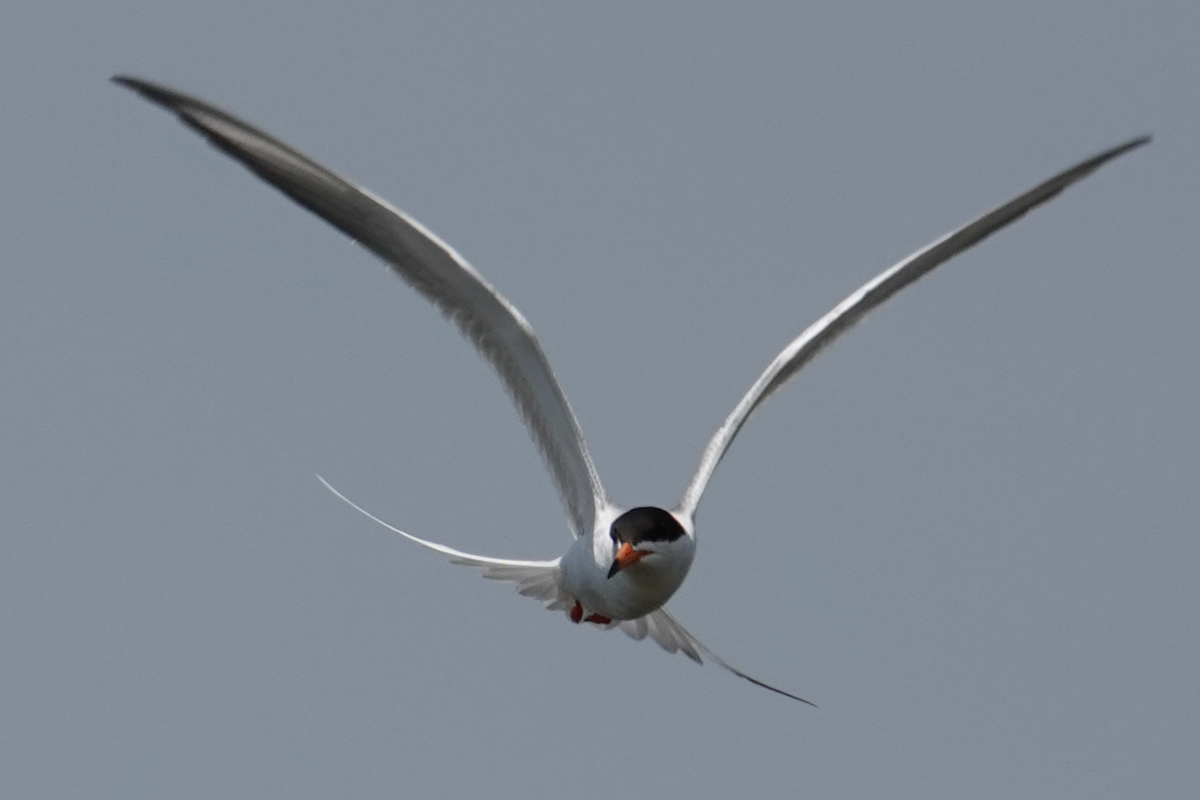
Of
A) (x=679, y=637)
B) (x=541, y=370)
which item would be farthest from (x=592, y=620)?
(x=541, y=370)

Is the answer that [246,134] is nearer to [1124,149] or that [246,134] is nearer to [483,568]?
[483,568]

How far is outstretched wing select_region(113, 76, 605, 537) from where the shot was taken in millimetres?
10867

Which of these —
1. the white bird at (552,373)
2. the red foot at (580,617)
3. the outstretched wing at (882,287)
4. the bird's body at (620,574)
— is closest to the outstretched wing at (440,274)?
the white bird at (552,373)

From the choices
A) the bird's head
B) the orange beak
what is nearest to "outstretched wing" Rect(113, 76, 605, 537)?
the bird's head

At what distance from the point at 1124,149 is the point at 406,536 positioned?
479cm

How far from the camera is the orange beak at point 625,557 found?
38.8 ft

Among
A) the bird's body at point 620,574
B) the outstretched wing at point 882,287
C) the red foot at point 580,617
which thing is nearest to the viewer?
the bird's body at point 620,574

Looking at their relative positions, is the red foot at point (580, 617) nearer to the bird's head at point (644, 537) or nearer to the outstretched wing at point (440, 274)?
the outstretched wing at point (440, 274)

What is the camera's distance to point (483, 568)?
14273 millimetres

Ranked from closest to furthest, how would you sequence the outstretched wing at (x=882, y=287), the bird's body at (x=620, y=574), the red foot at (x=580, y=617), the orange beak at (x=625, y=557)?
the orange beak at (x=625, y=557) < the bird's body at (x=620, y=574) < the outstretched wing at (x=882, y=287) < the red foot at (x=580, y=617)

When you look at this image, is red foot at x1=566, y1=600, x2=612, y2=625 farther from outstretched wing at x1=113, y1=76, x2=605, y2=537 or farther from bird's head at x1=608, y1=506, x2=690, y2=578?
bird's head at x1=608, y1=506, x2=690, y2=578

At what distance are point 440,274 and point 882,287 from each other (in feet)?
9.72

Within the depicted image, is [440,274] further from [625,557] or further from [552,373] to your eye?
[625,557]

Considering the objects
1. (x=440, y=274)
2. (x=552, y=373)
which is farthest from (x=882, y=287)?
(x=440, y=274)
